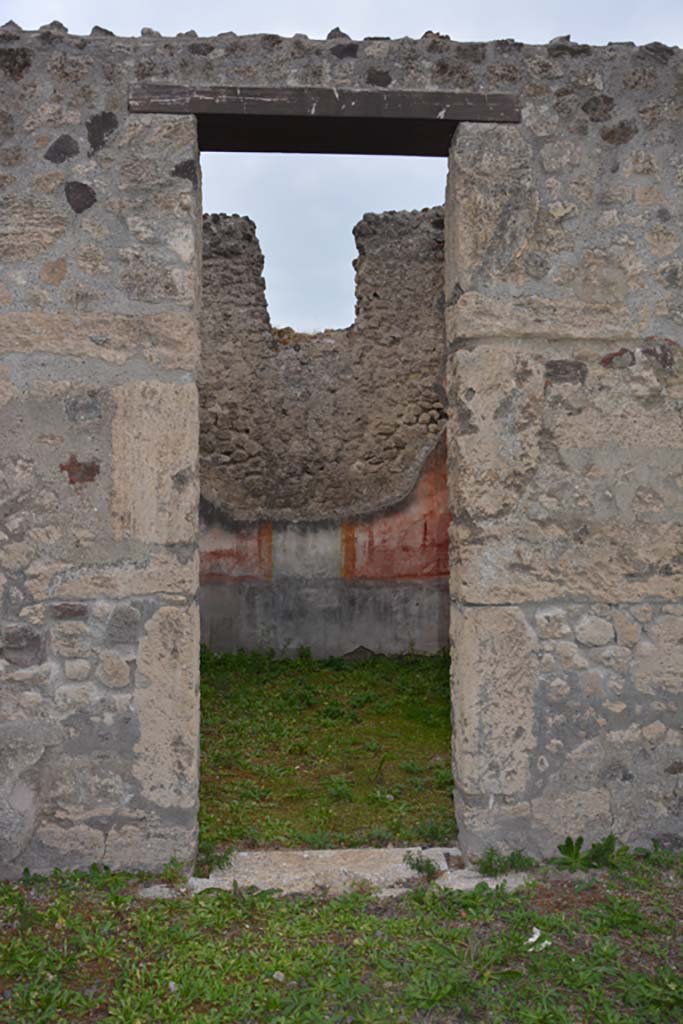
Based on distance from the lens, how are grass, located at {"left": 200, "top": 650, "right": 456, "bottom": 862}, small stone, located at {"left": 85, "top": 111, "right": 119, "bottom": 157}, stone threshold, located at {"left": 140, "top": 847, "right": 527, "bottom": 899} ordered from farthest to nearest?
grass, located at {"left": 200, "top": 650, "right": 456, "bottom": 862}, small stone, located at {"left": 85, "top": 111, "right": 119, "bottom": 157}, stone threshold, located at {"left": 140, "top": 847, "right": 527, "bottom": 899}

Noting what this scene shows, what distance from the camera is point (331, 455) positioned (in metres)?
8.81

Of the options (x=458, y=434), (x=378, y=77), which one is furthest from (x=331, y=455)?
(x=378, y=77)

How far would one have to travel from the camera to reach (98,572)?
3.30 m

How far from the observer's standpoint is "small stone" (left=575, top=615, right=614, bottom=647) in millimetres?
3410

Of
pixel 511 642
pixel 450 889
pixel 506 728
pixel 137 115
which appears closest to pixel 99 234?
pixel 137 115

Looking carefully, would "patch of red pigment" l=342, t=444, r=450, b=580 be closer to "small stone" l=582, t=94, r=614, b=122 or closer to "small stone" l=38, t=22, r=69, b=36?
"small stone" l=582, t=94, r=614, b=122

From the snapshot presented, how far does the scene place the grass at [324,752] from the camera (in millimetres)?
3959

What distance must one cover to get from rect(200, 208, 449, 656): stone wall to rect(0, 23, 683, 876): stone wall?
Result: 4640 mm

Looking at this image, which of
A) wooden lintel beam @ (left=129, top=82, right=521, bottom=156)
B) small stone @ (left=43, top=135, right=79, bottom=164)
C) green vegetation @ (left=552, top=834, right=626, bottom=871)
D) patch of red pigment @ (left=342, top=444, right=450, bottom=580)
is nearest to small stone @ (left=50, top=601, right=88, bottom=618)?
small stone @ (left=43, top=135, right=79, bottom=164)

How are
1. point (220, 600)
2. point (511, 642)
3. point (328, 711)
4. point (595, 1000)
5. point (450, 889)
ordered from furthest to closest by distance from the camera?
point (220, 600)
point (328, 711)
point (511, 642)
point (450, 889)
point (595, 1000)

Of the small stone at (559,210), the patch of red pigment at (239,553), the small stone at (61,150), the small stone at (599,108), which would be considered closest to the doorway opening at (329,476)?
the patch of red pigment at (239,553)

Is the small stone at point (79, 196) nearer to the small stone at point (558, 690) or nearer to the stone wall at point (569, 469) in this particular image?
the stone wall at point (569, 469)

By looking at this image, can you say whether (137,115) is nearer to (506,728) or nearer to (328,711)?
(506,728)

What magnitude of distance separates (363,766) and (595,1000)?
263 cm
